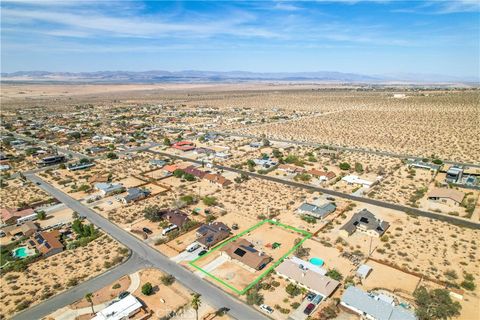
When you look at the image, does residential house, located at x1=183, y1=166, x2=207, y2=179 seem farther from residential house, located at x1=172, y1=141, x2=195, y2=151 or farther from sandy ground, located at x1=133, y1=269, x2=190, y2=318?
sandy ground, located at x1=133, y1=269, x2=190, y2=318

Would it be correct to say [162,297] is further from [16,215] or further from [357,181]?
[357,181]

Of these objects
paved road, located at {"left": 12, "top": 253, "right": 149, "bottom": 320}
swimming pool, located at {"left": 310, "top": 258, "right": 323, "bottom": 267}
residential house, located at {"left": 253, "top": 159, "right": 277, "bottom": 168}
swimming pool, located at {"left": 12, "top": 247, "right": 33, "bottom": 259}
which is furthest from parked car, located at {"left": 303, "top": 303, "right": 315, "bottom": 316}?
residential house, located at {"left": 253, "top": 159, "right": 277, "bottom": 168}

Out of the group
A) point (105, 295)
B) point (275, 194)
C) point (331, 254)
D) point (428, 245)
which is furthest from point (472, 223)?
point (105, 295)

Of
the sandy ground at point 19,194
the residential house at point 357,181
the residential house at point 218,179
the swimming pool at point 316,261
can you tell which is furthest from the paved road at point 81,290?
the residential house at point 357,181

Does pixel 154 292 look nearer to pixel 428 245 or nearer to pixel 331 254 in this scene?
pixel 331 254

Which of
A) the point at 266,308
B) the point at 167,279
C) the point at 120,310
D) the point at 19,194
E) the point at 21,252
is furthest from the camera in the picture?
the point at 19,194

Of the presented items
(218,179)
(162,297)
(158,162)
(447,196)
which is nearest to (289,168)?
(218,179)

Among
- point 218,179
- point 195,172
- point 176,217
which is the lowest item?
point 176,217
